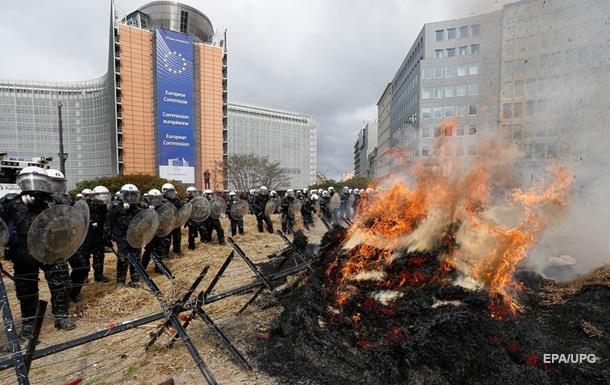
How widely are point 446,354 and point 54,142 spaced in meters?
90.2

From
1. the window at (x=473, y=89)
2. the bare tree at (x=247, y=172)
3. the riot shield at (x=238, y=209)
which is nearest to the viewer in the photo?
the window at (x=473, y=89)

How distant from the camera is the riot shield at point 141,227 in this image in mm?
5879

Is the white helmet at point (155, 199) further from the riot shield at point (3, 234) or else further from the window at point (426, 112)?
the window at point (426, 112)

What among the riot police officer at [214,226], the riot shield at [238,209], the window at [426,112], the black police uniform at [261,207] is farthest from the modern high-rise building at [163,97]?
the riot police officer at [214,226]

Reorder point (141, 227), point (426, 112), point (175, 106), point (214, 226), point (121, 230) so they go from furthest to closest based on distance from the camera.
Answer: point (175, 106)
point (426, 112)
point (214, 226)
point (121, 230)
point (141, 227)

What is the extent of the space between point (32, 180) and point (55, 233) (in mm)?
1494

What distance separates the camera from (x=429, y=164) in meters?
7.57

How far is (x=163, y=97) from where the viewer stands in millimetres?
49750

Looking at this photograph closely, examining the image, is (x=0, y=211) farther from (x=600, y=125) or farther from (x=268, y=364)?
(x=600, y=125)

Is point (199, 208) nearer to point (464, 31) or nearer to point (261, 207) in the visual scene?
point (261, 207)

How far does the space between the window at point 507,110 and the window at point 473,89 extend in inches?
42.8

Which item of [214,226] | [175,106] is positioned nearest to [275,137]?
[175,106]

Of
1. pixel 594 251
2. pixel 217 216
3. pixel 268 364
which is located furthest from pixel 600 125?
pixel 217 216

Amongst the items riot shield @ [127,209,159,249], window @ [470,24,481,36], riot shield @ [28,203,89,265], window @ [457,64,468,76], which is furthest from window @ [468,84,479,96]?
riot shield @ [28,203,89,265]
